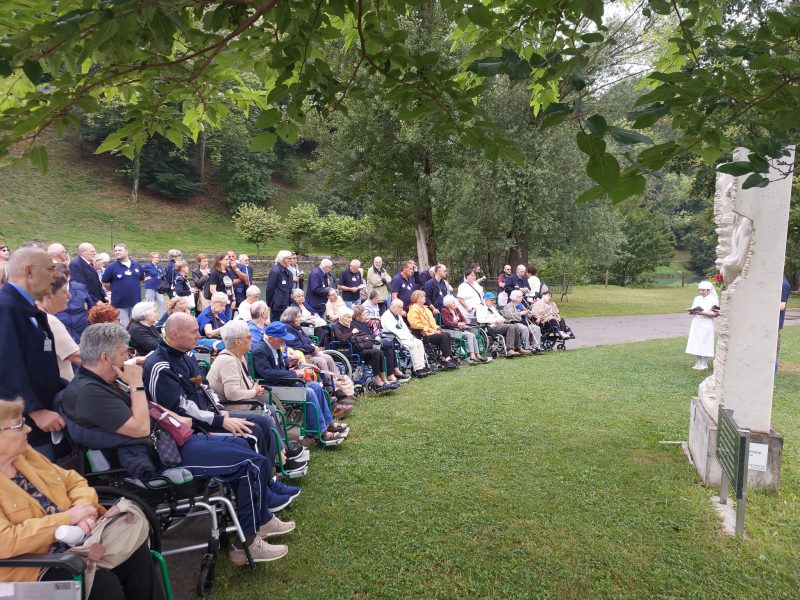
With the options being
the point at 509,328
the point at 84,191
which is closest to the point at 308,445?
the point at 509,328

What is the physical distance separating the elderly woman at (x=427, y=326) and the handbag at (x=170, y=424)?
6577 millimetres

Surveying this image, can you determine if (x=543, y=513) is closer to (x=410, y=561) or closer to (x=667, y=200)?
(x=410, y=561)

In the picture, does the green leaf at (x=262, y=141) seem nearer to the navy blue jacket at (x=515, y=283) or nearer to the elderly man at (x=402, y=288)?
the elderly man at (x=402, y=288)

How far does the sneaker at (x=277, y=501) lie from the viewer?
405 cm

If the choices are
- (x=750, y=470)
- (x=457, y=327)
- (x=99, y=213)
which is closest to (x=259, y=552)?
(x=750, y=470)

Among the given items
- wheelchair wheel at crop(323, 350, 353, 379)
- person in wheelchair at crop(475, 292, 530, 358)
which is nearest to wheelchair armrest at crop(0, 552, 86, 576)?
wheelchair wheel at crop(323, 350, 353, 379)

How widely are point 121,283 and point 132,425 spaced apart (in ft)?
23.2

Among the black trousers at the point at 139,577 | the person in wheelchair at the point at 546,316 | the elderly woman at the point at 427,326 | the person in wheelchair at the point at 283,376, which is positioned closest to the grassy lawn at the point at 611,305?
the person in wheelchair at the point at 546,316

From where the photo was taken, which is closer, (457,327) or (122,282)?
(122,282)

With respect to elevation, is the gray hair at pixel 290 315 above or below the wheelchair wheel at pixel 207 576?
above

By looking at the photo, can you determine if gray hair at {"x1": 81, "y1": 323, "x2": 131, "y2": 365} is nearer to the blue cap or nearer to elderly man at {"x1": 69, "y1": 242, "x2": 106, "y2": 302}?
the blue cap

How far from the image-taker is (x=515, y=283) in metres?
13.7

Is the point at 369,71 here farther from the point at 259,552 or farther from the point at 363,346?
the point at 363,346

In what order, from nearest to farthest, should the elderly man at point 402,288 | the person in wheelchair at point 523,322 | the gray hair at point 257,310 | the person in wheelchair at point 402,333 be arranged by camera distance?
1. the gray hair at point 257,310
2. the person in wheelchair at point 402,333
3. the elderly man at point 402,288
4. the person in wheelchair at point 523,322
